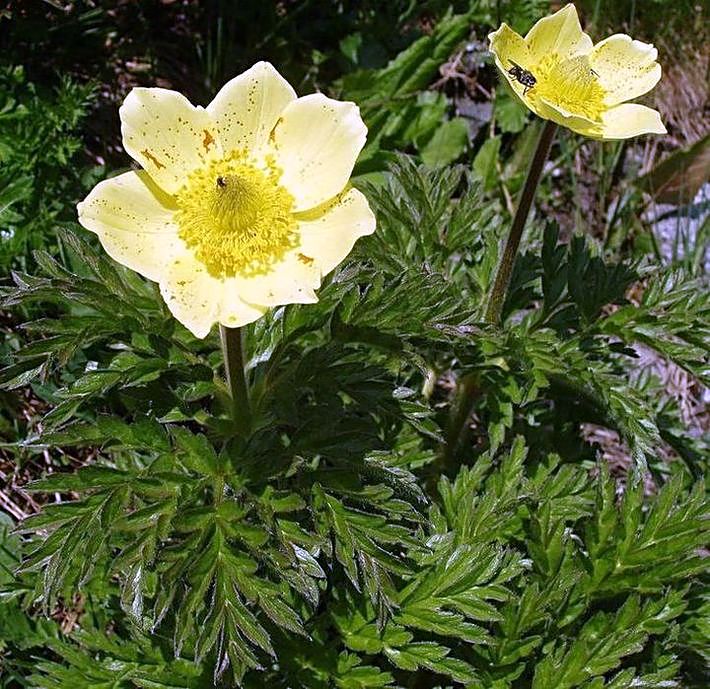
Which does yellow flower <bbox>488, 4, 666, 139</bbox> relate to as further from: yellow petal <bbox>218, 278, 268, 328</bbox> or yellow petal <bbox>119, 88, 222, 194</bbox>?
yellow petal <bbox>218, 278, 268, 328</bbox>

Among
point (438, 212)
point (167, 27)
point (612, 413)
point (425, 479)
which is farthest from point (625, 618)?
point (167, 27)

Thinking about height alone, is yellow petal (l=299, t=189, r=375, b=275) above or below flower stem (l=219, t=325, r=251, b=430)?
above

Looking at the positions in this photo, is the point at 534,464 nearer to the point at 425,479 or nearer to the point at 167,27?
the point at 425,479

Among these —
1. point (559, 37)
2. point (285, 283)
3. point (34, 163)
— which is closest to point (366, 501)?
point (285, 283)

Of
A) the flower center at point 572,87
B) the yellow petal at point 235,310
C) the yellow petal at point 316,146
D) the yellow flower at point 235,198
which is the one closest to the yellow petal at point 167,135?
the yellow flower at point 235,198

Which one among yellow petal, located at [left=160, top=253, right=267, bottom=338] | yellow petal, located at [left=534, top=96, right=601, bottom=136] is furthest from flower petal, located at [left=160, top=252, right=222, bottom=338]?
yellow petal, located at [left=534, top=96, right=601, bottom=136]

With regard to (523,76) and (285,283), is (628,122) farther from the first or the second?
(285,283)
